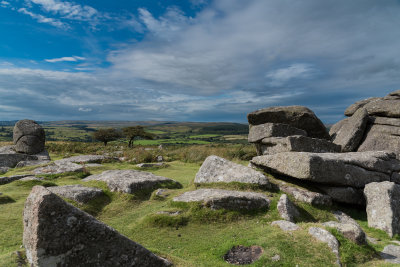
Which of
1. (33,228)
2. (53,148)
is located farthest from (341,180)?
(53,148)

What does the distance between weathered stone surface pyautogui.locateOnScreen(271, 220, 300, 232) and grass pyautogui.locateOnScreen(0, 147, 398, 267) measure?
0.23 meters

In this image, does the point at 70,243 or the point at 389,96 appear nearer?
the point at 70,243

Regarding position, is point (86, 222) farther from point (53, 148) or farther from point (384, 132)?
point (53, 148)

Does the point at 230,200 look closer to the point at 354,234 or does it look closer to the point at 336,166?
the point at 354,234

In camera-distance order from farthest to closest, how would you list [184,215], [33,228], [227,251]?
[184,215]
[227,251]
[33,228]

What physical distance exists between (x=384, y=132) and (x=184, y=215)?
54.4 ft

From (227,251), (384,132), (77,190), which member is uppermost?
(384,132)

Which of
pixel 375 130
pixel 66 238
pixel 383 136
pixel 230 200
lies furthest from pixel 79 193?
pixel 375 130

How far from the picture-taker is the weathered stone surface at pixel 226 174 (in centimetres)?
1292

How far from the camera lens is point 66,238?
516cm

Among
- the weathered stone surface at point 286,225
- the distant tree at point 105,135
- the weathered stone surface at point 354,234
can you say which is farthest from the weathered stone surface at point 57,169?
the distant tree at point 105,135

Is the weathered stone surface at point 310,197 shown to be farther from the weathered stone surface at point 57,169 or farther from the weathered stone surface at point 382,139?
the weathered stone surface at point 57,169

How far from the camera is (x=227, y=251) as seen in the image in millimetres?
7820

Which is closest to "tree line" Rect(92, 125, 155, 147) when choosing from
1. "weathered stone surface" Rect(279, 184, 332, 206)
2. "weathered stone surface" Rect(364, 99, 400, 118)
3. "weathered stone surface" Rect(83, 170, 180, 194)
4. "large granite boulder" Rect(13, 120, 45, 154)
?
"large granite boulder" Rect(13, 120, 45, 154)
